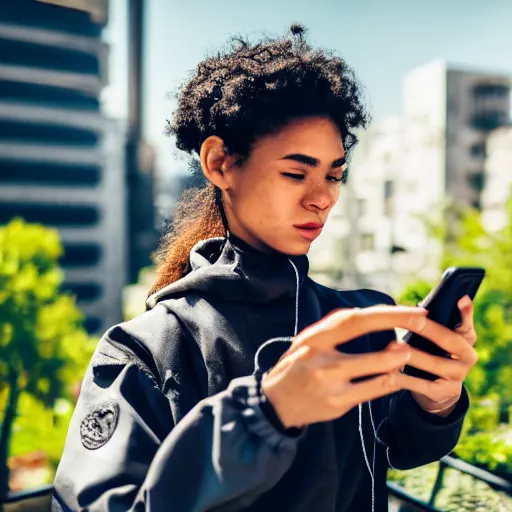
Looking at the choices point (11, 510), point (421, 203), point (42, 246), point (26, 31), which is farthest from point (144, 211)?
point (11, 510)

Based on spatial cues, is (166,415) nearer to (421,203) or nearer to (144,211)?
(421,203)

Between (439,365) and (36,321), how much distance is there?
969 inches

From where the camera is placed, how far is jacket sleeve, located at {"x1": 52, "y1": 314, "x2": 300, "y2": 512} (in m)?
1.11

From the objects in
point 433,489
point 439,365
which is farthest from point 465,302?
point 433,489

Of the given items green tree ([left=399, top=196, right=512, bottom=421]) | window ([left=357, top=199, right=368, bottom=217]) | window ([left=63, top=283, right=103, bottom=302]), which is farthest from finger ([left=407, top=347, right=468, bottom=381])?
window ([left=63, top=283, right=103, bottom=302])

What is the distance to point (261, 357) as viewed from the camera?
1.41 metres

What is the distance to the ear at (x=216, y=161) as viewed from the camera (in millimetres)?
1568

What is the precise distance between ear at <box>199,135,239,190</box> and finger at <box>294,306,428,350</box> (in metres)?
0.63

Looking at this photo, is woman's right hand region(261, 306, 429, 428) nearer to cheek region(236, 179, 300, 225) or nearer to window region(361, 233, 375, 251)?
cheek region(236, 179, 300, 225)

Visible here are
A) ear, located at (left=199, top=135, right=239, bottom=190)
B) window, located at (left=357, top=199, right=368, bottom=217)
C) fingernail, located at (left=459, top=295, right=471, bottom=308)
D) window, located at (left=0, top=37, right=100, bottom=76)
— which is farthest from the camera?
window, located at (left=0, top=37, right=100, bottom=76)

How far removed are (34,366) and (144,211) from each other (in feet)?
112

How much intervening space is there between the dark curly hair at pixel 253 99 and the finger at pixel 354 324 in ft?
1.95

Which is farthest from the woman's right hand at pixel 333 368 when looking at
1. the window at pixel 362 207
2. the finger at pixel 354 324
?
the window at pixel 362 207

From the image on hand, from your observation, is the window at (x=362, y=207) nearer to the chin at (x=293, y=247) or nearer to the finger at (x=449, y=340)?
the chin at (x=293, y=247)
